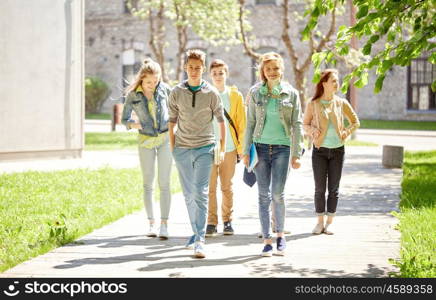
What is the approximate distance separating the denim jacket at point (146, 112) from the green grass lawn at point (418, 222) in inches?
102

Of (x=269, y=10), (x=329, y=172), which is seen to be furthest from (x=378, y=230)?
(x=269, y=10)

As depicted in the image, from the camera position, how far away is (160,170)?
25.8 feet

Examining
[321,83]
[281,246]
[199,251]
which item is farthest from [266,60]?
[199,251]

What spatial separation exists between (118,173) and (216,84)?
21.0 ft

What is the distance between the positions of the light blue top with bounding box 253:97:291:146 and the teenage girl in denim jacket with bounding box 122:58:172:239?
125cm

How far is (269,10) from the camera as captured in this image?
36562mm

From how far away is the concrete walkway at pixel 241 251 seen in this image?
6242mm

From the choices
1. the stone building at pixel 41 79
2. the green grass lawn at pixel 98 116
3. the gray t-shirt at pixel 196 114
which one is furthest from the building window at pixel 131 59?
the gray t-shirt at pixel 196 114

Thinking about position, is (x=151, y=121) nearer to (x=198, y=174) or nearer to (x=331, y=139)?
(x=198, y=174)

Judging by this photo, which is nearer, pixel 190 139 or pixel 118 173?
pixel 190 139

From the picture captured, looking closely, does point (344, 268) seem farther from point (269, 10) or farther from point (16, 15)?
point (269, 10)

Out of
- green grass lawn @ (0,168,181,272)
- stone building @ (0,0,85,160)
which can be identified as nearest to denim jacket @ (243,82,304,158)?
green grass lawn @ (0,168,181,272)

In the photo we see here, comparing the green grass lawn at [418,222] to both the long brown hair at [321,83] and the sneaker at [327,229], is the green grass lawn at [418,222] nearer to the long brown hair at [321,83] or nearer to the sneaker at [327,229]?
the sneaker at [327,229]

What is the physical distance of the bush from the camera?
39219 millimetres
